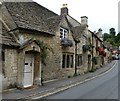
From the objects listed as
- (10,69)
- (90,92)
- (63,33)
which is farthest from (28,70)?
(63,33)

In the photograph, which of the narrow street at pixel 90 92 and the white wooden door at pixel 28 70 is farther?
the white wooden door at pixel 28 70

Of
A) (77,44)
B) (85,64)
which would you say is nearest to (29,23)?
(77,44)

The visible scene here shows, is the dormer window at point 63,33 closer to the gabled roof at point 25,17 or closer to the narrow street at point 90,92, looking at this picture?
the gabled roof at point 25,17

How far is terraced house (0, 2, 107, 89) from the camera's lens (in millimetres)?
14805

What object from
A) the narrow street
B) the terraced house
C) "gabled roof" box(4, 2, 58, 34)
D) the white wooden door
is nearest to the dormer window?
the terraced house

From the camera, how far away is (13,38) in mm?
15547

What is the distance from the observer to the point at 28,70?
1658cm

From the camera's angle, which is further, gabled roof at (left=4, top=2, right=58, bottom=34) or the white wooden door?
gabled roof at (left=4, top=2, right=58, bottom=34)

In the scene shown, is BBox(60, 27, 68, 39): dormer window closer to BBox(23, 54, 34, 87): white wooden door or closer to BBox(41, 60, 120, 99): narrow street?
BBox(23, 54, 34, 87): white wooden door

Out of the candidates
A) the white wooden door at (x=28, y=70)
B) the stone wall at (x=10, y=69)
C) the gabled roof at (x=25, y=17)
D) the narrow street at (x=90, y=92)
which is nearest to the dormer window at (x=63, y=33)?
the gabled roof at (x=25, y=17)

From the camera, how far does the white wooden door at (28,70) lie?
16.2m

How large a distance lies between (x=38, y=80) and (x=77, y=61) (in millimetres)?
10397

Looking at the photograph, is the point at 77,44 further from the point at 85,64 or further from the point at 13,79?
the point at 13,79

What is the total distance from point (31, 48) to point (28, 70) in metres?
1.79
